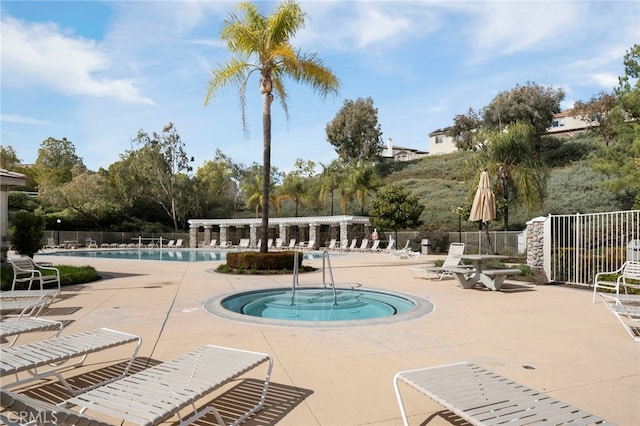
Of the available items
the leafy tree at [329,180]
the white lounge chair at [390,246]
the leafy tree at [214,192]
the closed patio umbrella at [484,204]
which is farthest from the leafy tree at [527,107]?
the closed patio umbrella at [484,204]

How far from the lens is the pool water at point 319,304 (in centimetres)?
690

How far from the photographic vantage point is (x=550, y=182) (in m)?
38.0

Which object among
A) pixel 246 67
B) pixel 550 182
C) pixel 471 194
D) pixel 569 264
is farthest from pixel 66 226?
pixel 550 182

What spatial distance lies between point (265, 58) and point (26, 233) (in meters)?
8.77

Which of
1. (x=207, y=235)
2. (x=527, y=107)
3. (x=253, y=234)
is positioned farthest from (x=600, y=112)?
(x=207, y=235)

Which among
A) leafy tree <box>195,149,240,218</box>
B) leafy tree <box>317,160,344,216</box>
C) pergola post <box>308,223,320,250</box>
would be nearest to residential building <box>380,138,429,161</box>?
leafy tree <box>195,149,240,218</box>

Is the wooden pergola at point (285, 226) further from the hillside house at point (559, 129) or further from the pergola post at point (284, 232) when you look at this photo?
the hillside house at point (559, 129)

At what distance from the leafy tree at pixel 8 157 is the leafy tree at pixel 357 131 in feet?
136

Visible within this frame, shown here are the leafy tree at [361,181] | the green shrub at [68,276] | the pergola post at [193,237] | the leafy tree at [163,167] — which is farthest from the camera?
the leafy tree at [163,167]

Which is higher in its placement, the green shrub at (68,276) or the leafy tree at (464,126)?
the leafy tree at (464,126)

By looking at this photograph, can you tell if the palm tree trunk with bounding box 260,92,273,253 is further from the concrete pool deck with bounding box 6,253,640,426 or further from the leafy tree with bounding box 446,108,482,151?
the leafy tree with bounding box 446,108,482,151

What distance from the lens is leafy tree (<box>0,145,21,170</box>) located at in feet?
170

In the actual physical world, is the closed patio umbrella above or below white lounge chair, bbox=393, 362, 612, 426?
above

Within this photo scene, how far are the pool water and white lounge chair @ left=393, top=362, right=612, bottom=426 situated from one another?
3.63 metres
